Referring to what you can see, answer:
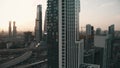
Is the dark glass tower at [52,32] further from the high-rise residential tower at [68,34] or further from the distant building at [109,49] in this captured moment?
the distant building at [109,49]

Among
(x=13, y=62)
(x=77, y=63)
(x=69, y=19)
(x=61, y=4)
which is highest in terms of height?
(x=61, y=4)

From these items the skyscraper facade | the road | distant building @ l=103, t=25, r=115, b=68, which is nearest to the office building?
distant building @ l=103, t=25, r=115, b=68

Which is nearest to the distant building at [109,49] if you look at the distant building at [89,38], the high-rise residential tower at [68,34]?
the distant building at [89,38]

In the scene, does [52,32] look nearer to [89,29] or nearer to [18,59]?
[89,29]

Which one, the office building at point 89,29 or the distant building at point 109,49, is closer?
the office building at point 89,29

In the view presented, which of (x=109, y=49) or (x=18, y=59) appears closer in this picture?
(x=109, y=49)

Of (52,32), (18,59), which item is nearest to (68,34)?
(52,32)

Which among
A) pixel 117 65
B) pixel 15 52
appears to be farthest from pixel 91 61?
pixel 15 52

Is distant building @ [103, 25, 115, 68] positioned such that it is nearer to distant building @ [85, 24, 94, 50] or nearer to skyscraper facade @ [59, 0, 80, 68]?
distant building @ [85, 24, 94, 50]

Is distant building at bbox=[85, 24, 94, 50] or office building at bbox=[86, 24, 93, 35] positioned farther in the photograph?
distant building at bbox=[85, 24, 94, 50]

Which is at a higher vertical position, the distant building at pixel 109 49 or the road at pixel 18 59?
the distant building at pixel 109 49

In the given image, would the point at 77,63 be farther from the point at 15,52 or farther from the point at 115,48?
the point at 15,52
